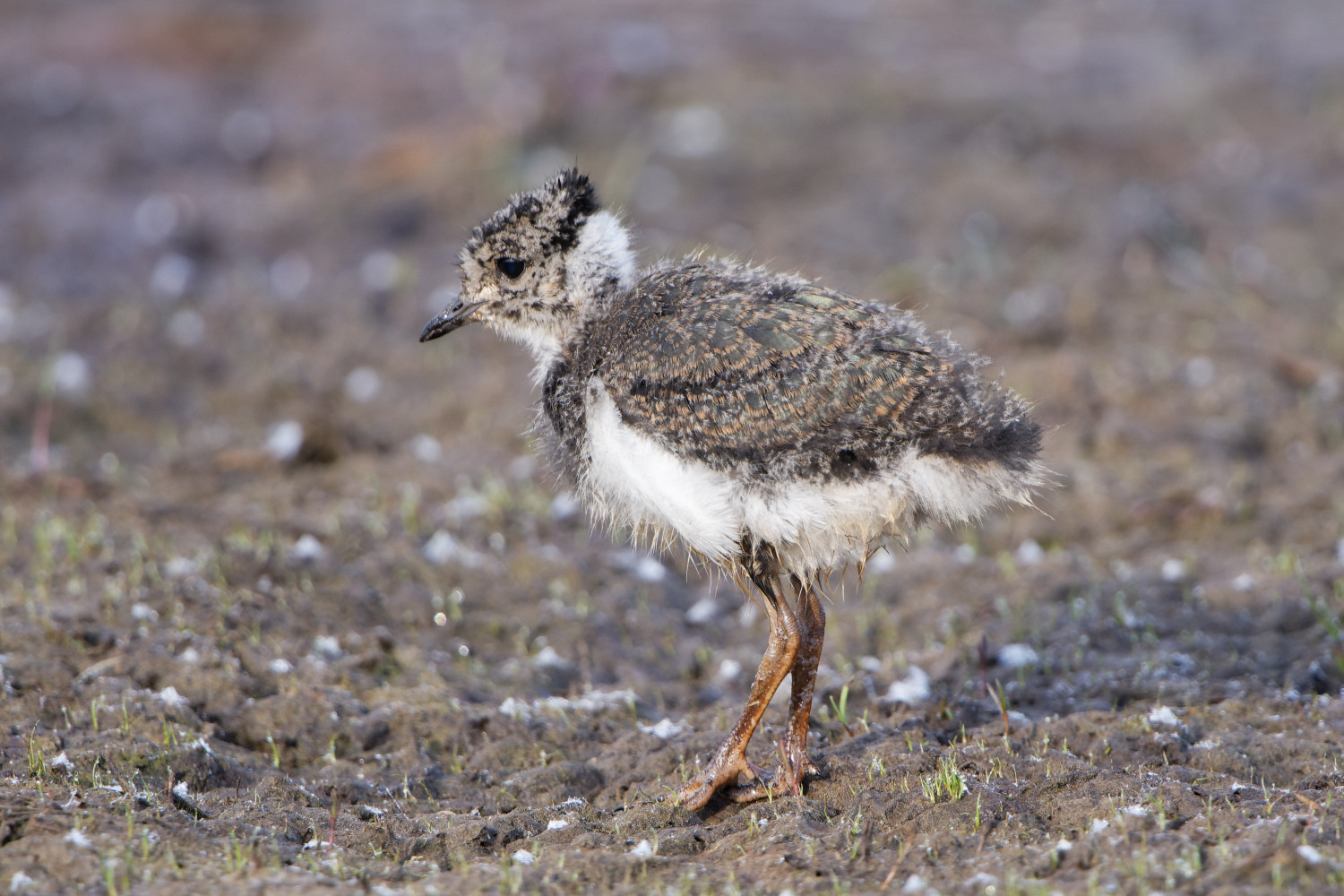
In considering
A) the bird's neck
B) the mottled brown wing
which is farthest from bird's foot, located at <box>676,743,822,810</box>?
the bird's neck

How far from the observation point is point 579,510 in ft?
21.9

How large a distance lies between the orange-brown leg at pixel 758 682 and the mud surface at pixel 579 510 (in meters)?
0.14

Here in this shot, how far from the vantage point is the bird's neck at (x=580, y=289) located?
4.71 meters

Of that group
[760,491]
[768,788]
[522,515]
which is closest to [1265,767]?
[768,788]

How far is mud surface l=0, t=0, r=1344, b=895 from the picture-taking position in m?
3.76

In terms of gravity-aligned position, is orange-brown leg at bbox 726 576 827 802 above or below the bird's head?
below

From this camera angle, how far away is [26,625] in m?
4.98

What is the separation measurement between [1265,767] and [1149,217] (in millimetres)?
6132

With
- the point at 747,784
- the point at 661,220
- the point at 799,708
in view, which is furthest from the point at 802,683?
the point at 661,220

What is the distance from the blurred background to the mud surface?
4 cm

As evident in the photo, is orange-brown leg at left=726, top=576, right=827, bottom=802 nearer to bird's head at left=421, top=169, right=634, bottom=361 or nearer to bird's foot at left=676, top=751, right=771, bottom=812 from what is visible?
bird's foot at left=676, top=751, right=771, bottom=812

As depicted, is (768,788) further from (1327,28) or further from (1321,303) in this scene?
(1327,28)

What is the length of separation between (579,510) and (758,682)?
8.60ft

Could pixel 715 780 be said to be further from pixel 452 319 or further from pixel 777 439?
pixel 452 319
